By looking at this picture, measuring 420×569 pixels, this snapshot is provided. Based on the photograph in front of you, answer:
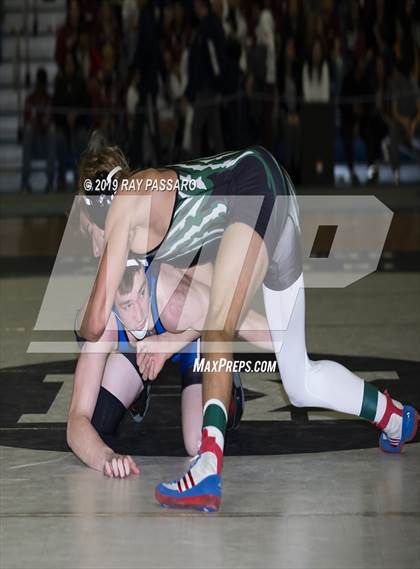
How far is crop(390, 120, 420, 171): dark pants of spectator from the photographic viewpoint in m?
17.0

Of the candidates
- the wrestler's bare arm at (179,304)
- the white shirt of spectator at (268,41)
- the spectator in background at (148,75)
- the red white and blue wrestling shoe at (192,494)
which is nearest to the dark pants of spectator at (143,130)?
the spectator in background at (148,75)

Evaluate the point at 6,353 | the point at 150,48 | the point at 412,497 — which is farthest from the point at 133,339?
the point at 150,48

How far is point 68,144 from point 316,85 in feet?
10.4

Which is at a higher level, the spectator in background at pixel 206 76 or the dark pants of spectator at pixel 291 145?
the spectator in background at pixel 206 76

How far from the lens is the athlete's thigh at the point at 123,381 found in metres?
5.47

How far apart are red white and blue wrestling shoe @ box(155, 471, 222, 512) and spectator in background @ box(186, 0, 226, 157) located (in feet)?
38.8

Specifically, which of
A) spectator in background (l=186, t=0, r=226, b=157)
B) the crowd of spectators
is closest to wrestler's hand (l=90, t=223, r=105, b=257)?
spectator in background (l=186, t=0, r=226, b=157)

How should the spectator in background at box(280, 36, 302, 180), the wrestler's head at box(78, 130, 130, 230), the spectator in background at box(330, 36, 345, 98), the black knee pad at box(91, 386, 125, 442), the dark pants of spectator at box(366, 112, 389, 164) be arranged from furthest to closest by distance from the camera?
the spectator in background at box(330, 36, 345, 98)
the dark pants of spectator at box(366, 112, 389, 164)
the spectator in background at box(280, 36, 302, 180)
the black knee pad at box(91, 386, 125, 442)
the wrestler's head at box(78, 130, 130, 230)

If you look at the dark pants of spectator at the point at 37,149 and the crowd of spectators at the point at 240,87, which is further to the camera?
the dark pants of spectator at the point at 37,149

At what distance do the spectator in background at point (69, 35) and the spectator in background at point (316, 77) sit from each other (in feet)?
9.97

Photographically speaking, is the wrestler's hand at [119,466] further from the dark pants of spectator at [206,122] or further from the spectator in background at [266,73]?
the spectator in background at [266,73]

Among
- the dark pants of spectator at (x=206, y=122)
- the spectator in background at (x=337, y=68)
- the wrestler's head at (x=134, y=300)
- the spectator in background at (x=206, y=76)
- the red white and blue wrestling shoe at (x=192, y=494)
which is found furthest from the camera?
the spectator in background at (x=337, y=68)

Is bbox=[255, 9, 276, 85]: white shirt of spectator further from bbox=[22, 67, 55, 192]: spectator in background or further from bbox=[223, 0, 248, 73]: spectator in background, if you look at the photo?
bbox=[22, 67, 55, 192]: spectator in background

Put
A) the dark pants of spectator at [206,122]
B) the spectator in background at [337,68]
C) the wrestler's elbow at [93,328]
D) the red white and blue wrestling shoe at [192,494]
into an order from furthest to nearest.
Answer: the spectator in background at [337,68] → the dark pants of spectator at [206,122] → the wrestler's elbow at [93,328] → the red white and blue wrestling shoe at [192,494]
